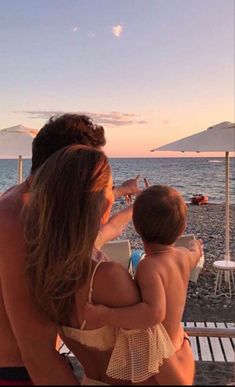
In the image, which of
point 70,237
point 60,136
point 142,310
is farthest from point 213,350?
point 70,237

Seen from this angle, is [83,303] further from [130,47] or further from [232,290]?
[130,47]

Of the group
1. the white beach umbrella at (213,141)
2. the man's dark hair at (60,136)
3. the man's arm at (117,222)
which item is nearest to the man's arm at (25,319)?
the man's dark hair at (60,136)

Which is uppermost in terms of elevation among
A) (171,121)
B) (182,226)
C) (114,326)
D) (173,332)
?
(171,121)

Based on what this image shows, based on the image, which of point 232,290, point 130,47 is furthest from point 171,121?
point 232,290

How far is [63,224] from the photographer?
1132 millimetres

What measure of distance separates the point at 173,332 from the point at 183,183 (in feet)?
167

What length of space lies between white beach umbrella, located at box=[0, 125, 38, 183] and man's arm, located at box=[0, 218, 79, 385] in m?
6.91

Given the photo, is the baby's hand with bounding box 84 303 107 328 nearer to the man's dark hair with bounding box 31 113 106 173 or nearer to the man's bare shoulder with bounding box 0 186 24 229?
the man's bare shoulder with bounding box 0 186 24 229

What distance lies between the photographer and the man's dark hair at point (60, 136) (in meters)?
1.47

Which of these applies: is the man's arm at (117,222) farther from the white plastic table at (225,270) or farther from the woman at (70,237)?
the white plastic table at (225,270)

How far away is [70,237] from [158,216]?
47 cm

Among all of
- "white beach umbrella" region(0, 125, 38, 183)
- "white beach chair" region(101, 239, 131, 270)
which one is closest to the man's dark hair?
"white beach chair" region(101, 239, 131, 270)

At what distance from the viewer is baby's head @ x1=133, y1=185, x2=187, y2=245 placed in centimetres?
152

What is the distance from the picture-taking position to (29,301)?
1.18m
